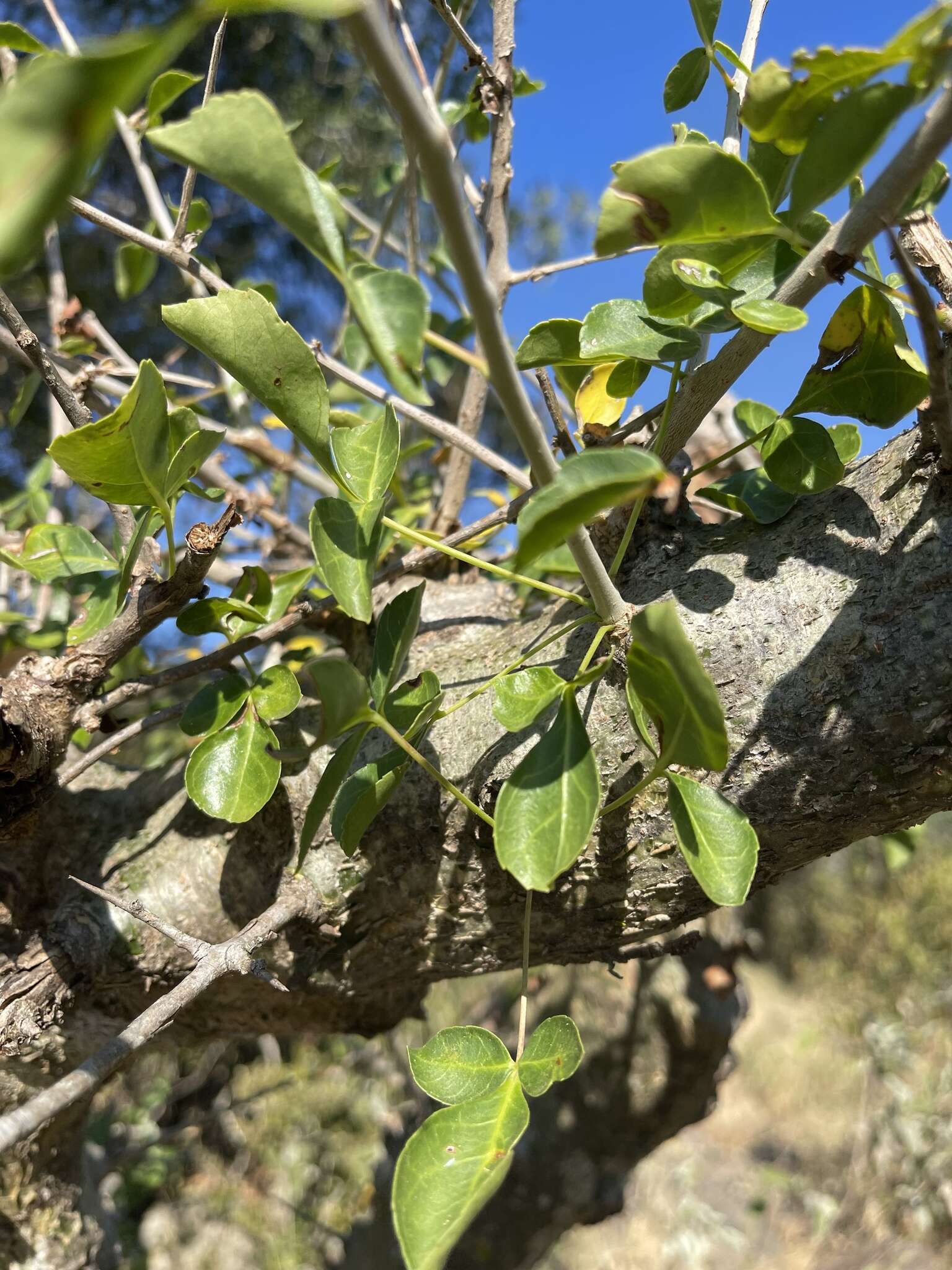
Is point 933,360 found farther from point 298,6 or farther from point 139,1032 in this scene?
point 139,1032

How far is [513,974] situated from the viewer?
337 cm

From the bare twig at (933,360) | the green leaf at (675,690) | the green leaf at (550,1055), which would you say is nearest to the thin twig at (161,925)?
the green leaf at (550,1055)

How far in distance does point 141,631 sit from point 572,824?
0.44 metres

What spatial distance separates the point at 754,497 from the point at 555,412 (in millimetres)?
177

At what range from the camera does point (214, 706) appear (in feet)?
2.40

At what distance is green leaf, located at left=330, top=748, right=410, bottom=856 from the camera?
1.82 feet

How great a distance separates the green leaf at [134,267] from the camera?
116 cm

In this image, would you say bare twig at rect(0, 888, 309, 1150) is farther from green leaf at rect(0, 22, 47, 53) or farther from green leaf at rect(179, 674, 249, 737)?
green leaf at rect(0, 22, 47, 53)

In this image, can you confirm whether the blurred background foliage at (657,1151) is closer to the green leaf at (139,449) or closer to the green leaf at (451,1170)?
the green leaf at (451,1170)

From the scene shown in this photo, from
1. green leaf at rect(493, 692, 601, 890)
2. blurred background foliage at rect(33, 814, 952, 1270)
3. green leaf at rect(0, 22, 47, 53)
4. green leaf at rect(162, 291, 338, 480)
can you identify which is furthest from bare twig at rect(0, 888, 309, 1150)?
blurred background foliage at rect(33, 814, 952, 1270)

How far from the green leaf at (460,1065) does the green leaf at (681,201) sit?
447 mm

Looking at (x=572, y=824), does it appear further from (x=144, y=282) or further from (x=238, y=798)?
(x=144, y=282)

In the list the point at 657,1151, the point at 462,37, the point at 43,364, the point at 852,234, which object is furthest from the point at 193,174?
the point at 657,1151

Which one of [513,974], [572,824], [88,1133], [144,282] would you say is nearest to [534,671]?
[572,824]
